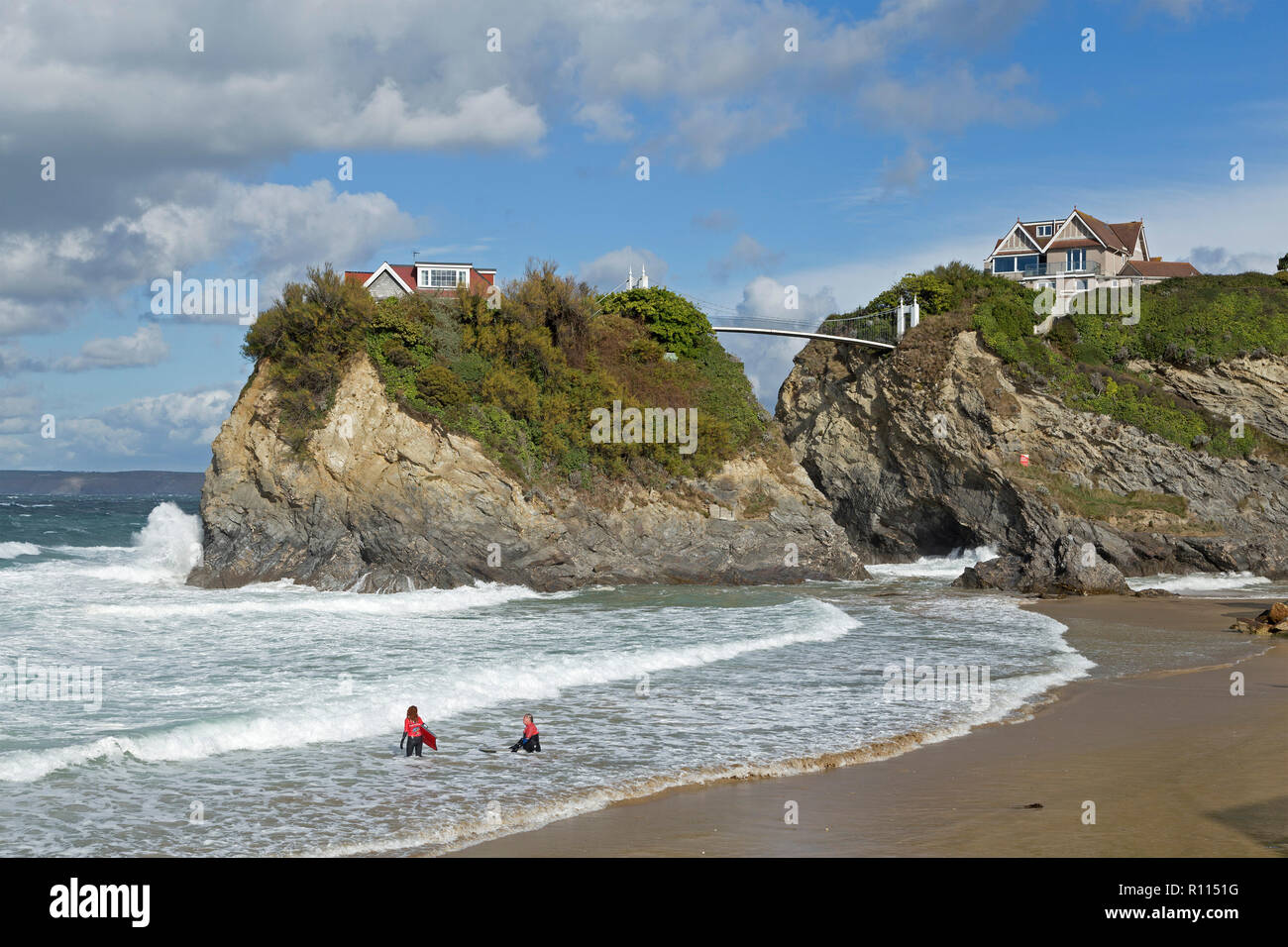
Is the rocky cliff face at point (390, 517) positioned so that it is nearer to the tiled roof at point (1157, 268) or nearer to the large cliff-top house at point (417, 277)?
the large cliff-top house at point (417, 277)

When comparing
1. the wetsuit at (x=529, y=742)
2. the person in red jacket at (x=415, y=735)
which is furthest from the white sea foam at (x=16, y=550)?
the wetsuit at (x=529, y=742)

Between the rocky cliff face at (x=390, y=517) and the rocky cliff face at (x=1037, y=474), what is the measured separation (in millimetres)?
12077

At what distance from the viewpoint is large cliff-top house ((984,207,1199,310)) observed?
53406 mm

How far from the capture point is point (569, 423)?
32938 millimetres

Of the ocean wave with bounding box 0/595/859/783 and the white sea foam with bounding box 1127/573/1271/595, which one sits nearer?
the ocean wave with bounding box 0/595/859/783

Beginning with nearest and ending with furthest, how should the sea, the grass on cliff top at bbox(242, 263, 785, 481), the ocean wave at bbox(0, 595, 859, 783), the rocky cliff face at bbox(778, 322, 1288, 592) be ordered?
1. the sea
2. the ocean wave at bbox(0, 595, 859, 783)
3. the grass on cliff top at bbox(242, 263, 785, 481)
4. the rocky cliff face at bbox(778, 322, 1288, 592)

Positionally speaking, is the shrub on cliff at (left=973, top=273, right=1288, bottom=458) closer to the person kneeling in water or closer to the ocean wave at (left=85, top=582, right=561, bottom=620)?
the ocean wave at (left=85, top=582, right=561, bottom=620)

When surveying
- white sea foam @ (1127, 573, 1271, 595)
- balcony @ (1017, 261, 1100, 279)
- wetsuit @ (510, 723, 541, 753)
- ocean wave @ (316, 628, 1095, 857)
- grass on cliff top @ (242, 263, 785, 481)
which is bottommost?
white sea foam @ (1127, 573, 1271, 595)

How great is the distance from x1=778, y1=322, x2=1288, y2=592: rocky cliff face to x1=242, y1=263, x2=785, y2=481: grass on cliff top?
23.1ft

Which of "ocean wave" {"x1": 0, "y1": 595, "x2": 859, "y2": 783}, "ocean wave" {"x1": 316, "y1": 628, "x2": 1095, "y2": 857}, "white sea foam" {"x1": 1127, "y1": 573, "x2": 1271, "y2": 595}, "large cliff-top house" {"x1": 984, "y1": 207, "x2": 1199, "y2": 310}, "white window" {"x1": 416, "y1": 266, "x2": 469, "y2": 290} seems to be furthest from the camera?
"large cliff-top house" {"x1": 984, "y1": 207, "x2": 1199, "y2": 310}

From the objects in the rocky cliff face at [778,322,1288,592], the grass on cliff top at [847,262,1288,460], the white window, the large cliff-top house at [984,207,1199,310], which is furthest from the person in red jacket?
the large cliff-top house at [984,207,1199,310]

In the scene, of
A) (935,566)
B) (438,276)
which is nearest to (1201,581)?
(935,566)

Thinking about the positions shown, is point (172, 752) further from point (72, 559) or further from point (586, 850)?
point (72, 559)

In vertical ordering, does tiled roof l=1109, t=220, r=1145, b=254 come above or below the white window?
above
